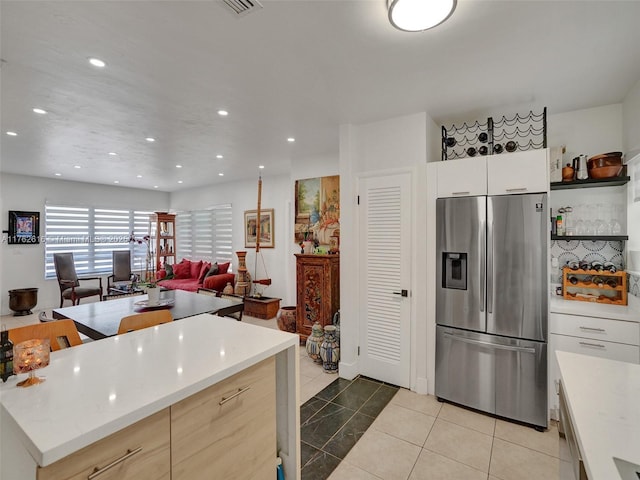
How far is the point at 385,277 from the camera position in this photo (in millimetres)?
3117

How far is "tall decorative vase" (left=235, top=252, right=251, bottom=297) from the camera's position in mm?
6117

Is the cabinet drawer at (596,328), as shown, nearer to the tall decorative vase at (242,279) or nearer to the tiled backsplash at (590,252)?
the tiled backsplash at (590,252)

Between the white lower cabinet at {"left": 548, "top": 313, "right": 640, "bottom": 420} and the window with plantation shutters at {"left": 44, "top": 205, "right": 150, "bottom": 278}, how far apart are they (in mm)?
8489

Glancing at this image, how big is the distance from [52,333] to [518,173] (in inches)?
135

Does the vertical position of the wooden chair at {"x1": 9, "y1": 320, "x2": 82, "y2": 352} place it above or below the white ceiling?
below

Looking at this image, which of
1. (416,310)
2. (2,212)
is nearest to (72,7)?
(416,310)

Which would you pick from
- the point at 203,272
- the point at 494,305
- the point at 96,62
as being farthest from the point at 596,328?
the point at 203,272

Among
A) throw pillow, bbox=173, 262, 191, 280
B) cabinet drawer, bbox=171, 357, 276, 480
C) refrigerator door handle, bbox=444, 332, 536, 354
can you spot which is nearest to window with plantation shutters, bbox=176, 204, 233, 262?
throw pillow, bbox=173, 262, 191, 280

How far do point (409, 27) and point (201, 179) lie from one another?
5912 mm

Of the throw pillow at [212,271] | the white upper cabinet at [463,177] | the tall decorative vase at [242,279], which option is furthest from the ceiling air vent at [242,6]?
the throw pillow at [212,271]

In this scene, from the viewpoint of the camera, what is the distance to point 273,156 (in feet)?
15.2

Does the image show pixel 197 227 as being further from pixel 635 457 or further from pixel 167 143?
pixel 635 457

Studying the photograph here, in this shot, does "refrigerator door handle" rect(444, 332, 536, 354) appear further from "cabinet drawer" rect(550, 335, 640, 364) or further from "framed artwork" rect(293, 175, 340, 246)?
"framed artwork" rect(293, 175, 340, 246)

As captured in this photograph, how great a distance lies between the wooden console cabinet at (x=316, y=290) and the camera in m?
4.00
